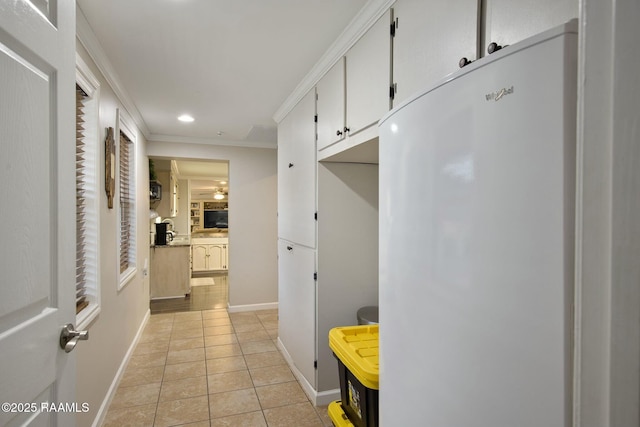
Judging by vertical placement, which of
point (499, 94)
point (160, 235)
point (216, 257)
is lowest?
point (216, 257)

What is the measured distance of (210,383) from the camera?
278 cm

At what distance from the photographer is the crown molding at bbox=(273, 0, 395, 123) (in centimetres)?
159

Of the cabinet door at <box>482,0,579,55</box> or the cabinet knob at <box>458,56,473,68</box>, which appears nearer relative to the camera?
the cabinet door at <box>482,0,579,55</box>

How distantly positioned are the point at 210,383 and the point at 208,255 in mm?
5183

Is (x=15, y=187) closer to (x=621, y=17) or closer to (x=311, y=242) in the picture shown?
(x=621, y=17)

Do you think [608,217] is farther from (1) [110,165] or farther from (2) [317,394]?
(1) [110,165]

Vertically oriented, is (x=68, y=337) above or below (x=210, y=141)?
below

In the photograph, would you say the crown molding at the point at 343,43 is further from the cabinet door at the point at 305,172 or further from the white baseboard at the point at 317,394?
the white baseboard at the point at 317,394

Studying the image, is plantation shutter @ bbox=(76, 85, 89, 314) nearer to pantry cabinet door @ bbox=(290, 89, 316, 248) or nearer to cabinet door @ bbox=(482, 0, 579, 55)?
pantry cabinet door @ bbox=(290, 89, 316, 248)

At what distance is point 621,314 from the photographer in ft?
1.38

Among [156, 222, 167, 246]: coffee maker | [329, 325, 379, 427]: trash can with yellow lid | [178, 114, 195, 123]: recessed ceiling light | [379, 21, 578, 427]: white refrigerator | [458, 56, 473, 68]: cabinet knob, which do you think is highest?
[178, 114, 195, 123]: recessed ceiling light

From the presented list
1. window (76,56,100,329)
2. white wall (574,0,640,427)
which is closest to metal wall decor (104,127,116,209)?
window (76,56,100,329)

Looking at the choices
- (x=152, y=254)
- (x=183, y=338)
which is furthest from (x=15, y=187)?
(x=152, y=254)

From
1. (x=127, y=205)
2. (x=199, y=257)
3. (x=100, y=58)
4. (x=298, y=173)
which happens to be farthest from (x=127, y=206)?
(x=199, y=257)
